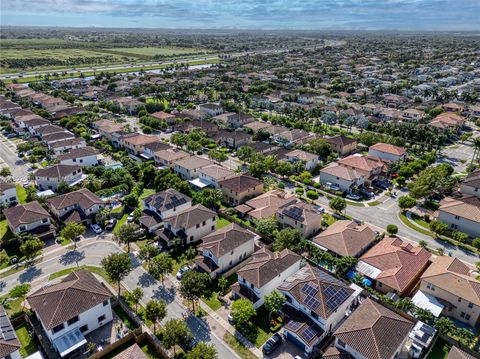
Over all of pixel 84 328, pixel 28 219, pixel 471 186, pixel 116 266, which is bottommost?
pixel 84 328

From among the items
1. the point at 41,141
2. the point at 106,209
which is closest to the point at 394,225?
the point at 106,209

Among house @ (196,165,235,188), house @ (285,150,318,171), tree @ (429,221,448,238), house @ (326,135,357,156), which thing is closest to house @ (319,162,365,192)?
house @ (285,150,318,171)

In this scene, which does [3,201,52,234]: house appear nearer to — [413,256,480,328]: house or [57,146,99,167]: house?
[57,146,99,167]: house

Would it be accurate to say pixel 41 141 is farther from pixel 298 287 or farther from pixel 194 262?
pixel 298 287

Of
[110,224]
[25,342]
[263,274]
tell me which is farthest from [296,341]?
[110,224]

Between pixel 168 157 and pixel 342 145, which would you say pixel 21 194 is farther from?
pixel 342 145

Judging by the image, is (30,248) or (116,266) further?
(30,248)

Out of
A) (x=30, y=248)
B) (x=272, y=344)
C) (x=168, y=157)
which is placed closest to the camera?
(x=272, y=344)
